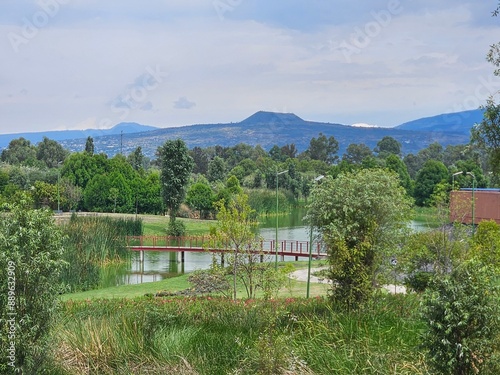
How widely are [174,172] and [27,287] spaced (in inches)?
1440

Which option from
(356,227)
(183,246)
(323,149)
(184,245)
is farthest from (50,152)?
(356,227)

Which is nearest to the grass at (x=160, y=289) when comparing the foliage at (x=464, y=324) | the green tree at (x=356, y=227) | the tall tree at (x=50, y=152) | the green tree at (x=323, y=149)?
the green tree at (x=356, y=227)

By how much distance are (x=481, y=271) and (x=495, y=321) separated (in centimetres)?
47

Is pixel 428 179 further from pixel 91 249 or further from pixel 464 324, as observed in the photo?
pixel 464 324

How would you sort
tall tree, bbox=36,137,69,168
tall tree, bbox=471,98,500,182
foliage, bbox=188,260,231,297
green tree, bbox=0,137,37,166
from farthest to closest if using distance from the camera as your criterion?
tall tree, bbox=36,137,69,168
green tree, bbox=0,137,37,166
foliage, bbox=188,260,231,297
tall tree, bbox=471,98,500,182

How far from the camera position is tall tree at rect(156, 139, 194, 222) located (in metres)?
42.7

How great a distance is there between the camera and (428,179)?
68.7 meters

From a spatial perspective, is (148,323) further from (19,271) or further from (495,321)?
(495,321)

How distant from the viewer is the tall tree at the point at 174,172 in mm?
42656

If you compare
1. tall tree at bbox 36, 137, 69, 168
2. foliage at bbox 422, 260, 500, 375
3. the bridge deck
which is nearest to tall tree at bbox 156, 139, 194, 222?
the bridge deck

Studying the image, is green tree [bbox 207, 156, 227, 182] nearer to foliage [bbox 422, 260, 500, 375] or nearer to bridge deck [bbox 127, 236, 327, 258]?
bridge deck [bbox 127, 236, 327, 258]

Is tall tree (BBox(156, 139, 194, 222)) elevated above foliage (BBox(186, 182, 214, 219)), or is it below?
above

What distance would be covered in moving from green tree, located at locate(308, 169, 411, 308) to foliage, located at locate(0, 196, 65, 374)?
5.72m

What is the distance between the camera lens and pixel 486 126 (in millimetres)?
10211
